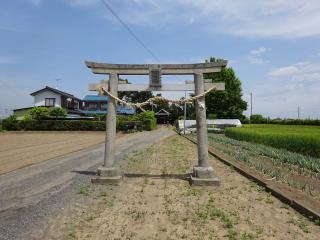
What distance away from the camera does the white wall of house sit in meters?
58.1

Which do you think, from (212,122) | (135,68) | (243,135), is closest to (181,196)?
(135,68)

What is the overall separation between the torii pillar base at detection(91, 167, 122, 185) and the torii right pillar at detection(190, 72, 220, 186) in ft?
6.11

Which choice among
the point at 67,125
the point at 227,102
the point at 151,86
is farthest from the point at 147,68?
the point at 227,102

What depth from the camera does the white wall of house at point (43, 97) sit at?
58.1 metres

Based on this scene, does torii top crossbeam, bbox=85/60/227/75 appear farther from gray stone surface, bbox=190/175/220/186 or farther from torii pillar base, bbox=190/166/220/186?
gray stone surface, bbox=190/175/220/186

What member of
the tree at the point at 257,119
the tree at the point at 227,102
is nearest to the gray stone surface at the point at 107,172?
the tree at the point at 227,102

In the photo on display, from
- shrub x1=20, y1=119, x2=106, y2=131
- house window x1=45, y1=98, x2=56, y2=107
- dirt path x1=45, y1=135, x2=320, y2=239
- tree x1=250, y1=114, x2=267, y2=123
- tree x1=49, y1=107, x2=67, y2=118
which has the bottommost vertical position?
dirt path x1=45, y1=135, x2=320, y2=239

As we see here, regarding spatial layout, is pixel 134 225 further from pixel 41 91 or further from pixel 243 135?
pixel 41 91

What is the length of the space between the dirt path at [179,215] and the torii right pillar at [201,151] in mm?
264

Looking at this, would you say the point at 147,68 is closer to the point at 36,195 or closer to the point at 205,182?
the point at 205,182

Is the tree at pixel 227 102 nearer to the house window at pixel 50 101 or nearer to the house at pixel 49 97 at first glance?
the house at pixel 49 97

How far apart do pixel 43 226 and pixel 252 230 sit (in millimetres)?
3096

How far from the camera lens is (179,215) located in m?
5.51

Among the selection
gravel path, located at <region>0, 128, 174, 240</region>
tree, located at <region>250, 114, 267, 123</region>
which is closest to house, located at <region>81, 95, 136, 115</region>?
tree, located at <region>250, 114, 267, 123</region>
